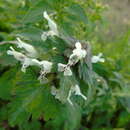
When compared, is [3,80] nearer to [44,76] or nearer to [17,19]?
[44,76]

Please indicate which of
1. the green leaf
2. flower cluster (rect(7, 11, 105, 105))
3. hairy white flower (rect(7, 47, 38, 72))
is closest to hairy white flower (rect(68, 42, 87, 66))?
flower cluster (rect(7, 11, 105, 105))

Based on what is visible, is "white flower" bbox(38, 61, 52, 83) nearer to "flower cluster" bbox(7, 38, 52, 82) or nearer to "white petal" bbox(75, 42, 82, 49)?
"flower cluster" bbox(7, 38, 52, 82)

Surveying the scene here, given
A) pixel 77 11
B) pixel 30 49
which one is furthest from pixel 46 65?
pixel 77 11

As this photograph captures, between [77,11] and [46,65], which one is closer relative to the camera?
[46,65]

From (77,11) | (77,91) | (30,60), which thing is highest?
Answer: (77,11)

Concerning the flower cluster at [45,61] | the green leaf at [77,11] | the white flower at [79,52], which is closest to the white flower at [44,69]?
the flower cluster at [45,61]

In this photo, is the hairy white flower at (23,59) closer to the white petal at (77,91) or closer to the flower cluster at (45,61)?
the flower cluster at (45,61)

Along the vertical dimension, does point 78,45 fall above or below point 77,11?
below

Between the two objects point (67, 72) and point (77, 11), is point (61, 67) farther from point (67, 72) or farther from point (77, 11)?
point (77, 11)
